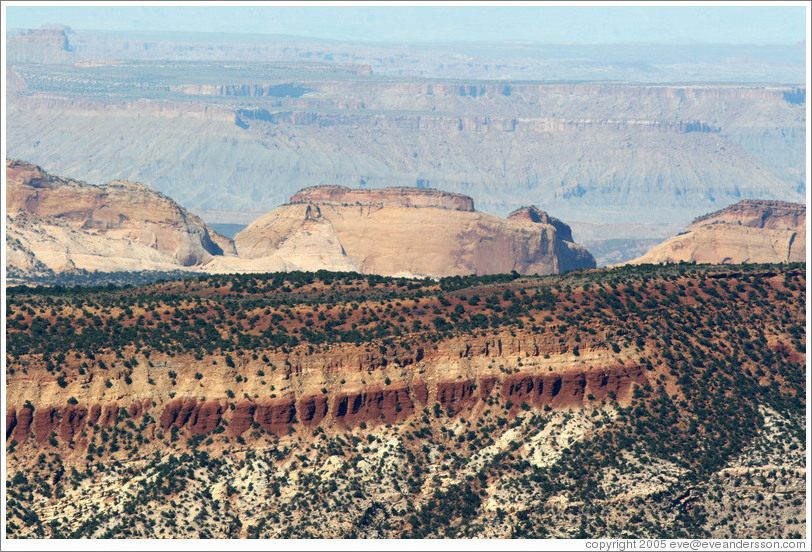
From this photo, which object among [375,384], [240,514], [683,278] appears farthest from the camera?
[683,278]

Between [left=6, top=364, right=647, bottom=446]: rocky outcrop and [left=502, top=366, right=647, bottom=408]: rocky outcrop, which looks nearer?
[left=6, top=364, right=647, bottom=446]: rocky outcrop

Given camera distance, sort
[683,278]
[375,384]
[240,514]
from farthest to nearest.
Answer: [683,278] < [375,384] < [240,514]

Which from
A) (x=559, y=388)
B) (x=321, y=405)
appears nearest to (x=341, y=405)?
(x=321, y=405)

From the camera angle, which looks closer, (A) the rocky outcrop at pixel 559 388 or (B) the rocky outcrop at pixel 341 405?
(B) the rocky outcrop at pixel 341 405

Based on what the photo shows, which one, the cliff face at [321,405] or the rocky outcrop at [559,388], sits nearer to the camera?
the cliff face at [321,405]

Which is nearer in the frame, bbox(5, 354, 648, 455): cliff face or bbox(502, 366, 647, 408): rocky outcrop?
bbox(5, 354, 648, 455): cliff face

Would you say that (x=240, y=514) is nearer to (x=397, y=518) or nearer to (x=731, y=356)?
(x=397, y=518)

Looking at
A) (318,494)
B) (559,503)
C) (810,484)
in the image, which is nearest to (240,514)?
(318,494)

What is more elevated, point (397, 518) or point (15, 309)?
point (15, 309)

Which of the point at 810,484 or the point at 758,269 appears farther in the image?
the point at 758,269
